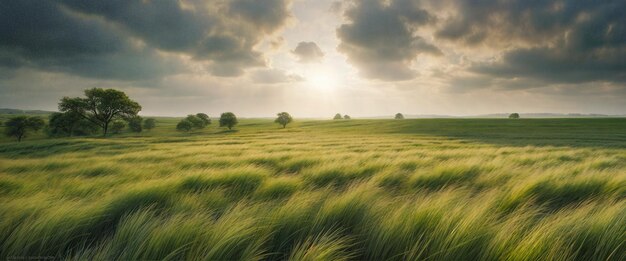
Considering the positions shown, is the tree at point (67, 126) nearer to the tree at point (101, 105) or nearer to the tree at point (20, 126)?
the tree at point (101, 105)

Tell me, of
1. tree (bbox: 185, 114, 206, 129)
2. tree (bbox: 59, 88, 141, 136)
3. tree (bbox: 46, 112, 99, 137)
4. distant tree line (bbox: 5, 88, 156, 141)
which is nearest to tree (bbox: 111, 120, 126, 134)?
tree (bbox: 46, 112, 99, 137)

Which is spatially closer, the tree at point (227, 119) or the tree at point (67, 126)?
the tree at point (67, 126)

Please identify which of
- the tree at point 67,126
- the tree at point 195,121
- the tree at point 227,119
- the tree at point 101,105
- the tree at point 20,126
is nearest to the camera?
the tree at point 101,105

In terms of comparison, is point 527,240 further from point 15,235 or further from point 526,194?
point 15,235

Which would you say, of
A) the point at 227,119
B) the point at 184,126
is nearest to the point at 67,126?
the point at 184,126

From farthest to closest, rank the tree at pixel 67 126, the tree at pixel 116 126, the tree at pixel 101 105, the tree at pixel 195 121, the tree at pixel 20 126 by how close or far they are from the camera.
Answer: the tree at pixel 195 121
the tree at pixel 116 126
the tree at pixel 20 126
the tree at pixel 67 126
the tree at pixel 101 105

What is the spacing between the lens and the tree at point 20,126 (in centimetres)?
5288

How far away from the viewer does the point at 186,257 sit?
5.46 feet

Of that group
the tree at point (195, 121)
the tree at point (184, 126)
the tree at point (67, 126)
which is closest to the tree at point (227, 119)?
the tree at point (195, 121)

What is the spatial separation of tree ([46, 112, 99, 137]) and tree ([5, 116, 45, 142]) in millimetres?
7480

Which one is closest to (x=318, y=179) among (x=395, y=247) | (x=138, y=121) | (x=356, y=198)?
(x=356, y=198)

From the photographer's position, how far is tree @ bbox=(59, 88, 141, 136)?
3694cm

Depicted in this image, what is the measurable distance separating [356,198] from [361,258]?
2.47ft

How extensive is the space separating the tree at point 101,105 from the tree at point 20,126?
3021 cm
